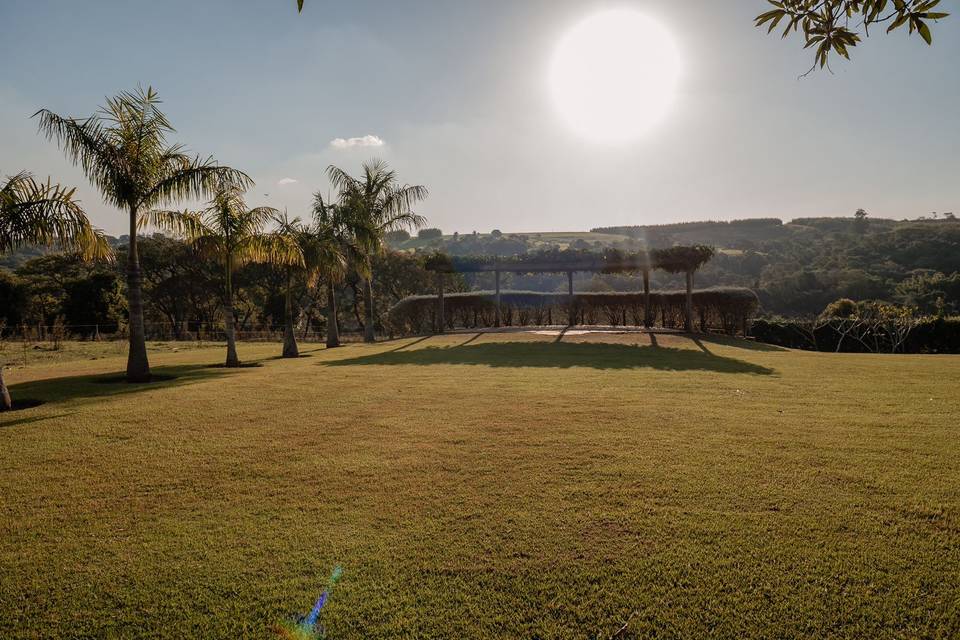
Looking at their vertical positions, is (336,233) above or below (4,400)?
above

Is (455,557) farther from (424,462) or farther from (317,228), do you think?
(317,228)

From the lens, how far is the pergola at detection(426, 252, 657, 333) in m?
21.7

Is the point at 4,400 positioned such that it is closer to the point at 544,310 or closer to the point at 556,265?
the point at 556,265

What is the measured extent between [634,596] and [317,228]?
741 inches

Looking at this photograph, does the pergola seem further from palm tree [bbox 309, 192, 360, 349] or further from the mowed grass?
the mowed grass

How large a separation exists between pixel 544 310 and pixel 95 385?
19.5 metres

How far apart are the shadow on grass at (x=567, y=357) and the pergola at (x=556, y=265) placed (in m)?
5.95

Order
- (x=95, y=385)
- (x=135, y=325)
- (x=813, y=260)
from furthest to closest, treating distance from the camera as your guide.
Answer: (x=813, y=260) → (x=135, y=325) → (x=95, y=385)

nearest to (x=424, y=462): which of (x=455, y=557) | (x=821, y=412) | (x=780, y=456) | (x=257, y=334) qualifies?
(x=455, y=557)

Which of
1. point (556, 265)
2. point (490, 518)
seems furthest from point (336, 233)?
point (490, 518)

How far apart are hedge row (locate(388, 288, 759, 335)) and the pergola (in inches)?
35.9

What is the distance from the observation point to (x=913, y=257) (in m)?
54.7

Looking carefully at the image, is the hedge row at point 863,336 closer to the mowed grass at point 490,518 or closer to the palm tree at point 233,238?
the mowed grass at point 490,518

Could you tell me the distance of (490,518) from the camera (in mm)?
3598
